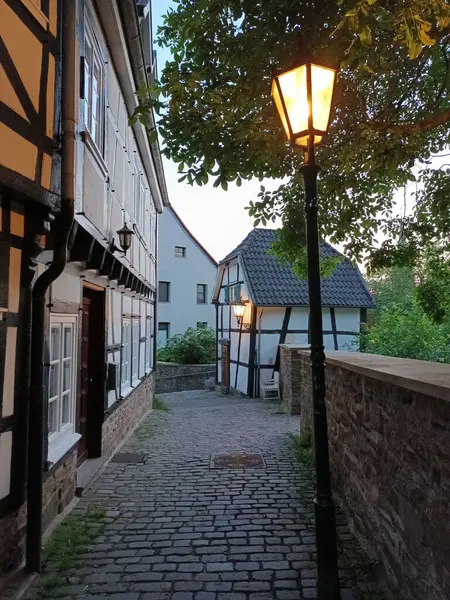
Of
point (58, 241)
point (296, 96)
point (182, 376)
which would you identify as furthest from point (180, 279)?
point (296, 96)

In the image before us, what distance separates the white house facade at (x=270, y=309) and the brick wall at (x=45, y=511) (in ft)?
38.0

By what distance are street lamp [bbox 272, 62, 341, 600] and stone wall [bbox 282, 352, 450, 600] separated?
17.3 inches

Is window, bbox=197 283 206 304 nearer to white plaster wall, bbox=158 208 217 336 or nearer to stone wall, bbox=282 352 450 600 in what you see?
white plaster wall, bbox=158 208 217 336

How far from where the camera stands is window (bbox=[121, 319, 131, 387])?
8.91m

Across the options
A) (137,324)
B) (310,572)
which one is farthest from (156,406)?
(310,572)

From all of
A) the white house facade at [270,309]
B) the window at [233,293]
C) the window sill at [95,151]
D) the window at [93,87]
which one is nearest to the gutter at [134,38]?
the window at [93,87]

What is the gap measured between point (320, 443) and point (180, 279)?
26640mm

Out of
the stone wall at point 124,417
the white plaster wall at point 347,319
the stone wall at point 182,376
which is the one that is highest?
the white plaster wall at point 347,319

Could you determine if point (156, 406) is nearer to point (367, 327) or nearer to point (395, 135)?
point (367, 327)

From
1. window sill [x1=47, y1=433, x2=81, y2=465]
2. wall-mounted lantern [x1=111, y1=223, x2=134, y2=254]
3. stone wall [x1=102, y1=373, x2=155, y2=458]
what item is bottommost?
stone wall [x1=102, y1=373, x2=155, y2=458]

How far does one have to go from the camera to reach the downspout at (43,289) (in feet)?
12.0

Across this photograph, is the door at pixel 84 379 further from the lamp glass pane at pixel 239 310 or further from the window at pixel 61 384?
the lamp glass pane at pixel 239 310

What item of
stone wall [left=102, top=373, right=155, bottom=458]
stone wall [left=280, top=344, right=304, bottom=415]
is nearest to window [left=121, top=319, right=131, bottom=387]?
stone wall [left=102, top=373, right=155, bottom=458]

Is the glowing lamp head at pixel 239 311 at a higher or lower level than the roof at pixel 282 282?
lower
